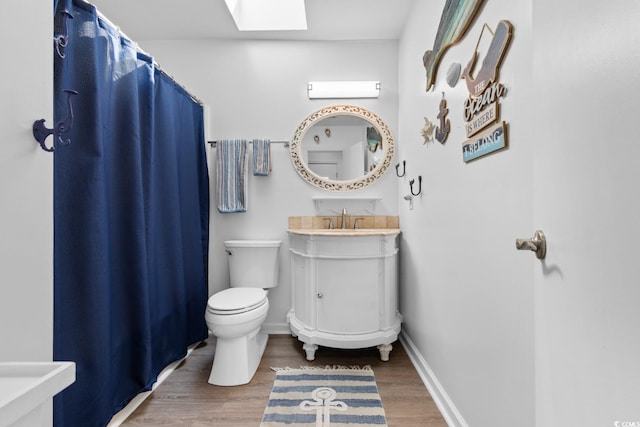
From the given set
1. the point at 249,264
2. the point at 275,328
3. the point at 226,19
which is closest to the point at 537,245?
the point at 249,264

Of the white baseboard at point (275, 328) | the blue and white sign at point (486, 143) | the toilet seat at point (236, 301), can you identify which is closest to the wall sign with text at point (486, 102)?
the blue and white sign at point (486, 143)

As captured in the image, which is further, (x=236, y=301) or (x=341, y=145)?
(x=341, y=145)

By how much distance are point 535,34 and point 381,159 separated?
1659 millimetres

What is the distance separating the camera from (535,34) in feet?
2.04

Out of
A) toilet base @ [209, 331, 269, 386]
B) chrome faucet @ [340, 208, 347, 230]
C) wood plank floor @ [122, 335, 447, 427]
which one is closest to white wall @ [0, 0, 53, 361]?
wood plank floor @ [122, 335, 447, 427]

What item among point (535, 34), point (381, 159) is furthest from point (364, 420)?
point (381, 159)

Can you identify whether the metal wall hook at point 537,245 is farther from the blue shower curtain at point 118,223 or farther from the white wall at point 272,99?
the white wall at point 272,99

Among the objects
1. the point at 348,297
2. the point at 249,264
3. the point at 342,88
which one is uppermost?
the point at 342,88

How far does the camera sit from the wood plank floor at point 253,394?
1352mm

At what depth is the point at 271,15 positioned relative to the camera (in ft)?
7.05

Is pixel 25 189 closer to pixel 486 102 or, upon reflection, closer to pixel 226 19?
pixel 486 102

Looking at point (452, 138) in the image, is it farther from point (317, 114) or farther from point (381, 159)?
point (317, 114)

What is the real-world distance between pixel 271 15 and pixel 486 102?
73.4 inches

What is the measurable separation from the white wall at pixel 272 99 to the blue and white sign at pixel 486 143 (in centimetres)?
114
